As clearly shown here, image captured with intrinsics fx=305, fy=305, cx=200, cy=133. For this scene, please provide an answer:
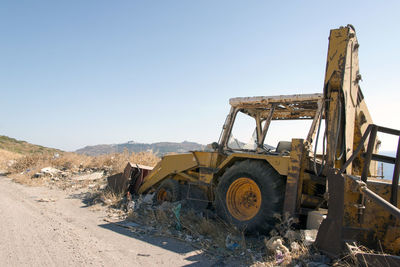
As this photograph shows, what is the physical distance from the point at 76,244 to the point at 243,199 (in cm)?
272

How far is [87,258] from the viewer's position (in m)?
3.89

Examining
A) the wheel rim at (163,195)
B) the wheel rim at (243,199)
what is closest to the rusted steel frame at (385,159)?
A: the wheel rim at (243,199)

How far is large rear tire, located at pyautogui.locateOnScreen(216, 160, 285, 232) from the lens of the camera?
462 centimetres

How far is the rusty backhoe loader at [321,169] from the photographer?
11.6ft

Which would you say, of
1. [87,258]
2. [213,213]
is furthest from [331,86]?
[87,258]

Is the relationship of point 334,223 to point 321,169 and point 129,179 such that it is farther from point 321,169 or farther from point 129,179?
point 129,179

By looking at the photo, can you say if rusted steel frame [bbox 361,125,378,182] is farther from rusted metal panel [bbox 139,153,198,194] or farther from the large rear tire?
rusted metal panel [bbox 139,153,198,194]

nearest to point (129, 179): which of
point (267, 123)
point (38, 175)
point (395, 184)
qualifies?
point (267, 123)

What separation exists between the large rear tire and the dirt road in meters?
0.99

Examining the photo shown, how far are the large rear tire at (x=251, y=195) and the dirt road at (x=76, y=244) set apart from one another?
991 millimetres

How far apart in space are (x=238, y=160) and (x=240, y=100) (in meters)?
1.23

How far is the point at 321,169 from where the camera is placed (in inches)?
169

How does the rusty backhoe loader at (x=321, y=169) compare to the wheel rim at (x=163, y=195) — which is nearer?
the rusty backhoe loader at (x=321, y=169)

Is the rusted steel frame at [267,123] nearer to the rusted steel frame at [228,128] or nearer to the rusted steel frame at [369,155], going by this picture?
the rusted steel frame at [228,128]
